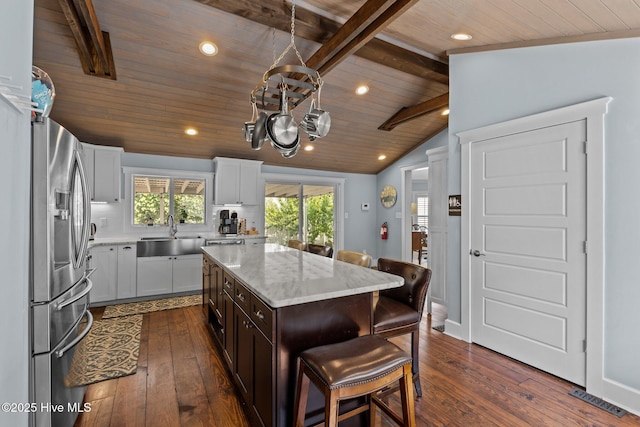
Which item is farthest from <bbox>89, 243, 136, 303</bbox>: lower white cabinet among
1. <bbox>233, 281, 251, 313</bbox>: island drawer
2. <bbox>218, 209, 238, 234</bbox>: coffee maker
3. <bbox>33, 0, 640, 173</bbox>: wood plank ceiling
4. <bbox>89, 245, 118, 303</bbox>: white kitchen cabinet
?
<bbox>233, 281, 251, 313</bbox>: island drawer

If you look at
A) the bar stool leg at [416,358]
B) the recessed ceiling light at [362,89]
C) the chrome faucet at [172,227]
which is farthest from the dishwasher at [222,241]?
the bar stool leg at [416,358]

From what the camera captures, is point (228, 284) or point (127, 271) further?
point (127, 271)

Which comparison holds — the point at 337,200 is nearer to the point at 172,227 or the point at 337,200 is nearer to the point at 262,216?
the point at 262,216

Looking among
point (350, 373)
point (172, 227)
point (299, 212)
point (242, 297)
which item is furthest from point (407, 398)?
point (299, 212)

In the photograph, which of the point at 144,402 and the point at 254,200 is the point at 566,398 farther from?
the point at 254,200

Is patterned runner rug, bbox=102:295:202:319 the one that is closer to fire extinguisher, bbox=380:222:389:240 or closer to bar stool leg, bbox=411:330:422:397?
bar stool leg, bbox=411:330:422:397

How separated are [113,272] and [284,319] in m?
3.83

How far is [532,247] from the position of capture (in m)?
2.60

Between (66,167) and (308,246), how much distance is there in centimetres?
237

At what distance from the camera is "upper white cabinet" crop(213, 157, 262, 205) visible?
17.2 feet

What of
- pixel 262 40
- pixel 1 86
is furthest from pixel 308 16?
pixel 1 86

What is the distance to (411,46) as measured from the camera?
11.5 feet

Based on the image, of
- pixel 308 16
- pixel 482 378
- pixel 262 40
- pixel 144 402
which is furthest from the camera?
pixel 262 40

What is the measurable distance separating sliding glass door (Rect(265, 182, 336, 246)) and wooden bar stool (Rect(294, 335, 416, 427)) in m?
4.90
